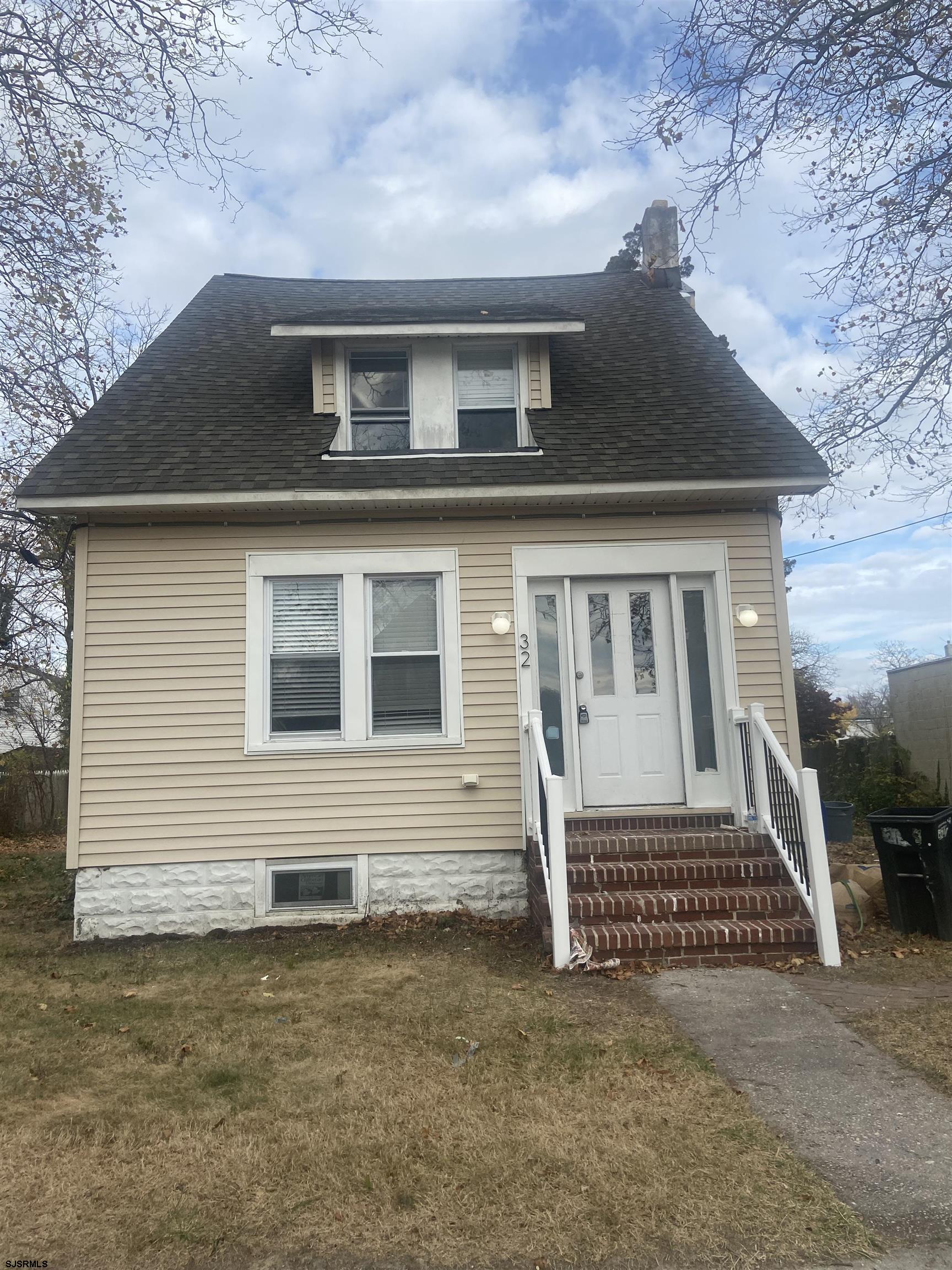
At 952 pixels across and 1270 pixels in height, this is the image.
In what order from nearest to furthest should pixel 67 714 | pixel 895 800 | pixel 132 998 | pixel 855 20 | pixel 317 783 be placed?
pixel 132 998, pixel 855 20, pixel 317 783, pixel 895 800, pixel 67 714

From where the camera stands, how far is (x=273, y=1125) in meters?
3.60

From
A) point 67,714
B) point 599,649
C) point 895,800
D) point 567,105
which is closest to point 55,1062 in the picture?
point 599,649

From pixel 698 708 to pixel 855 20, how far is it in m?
5.37

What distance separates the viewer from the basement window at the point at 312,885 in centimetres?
733

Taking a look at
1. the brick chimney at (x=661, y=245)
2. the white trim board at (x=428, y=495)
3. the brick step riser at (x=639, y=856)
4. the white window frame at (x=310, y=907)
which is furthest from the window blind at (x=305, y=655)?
the brick chimney at (x=661, y=245)

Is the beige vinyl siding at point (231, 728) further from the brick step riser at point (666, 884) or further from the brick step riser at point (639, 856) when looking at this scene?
the brick step riser at point (666, 884)

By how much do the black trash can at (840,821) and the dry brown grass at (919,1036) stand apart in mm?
5702

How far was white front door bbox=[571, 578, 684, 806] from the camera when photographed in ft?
24.7

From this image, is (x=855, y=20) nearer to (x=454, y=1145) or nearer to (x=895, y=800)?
(x=454, y=1145)

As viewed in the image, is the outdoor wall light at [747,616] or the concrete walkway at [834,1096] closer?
the concrete walkway at [834,1096]

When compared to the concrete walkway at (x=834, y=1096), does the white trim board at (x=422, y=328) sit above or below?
above

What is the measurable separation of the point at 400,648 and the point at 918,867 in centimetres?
451

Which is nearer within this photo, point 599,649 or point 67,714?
point 599,649

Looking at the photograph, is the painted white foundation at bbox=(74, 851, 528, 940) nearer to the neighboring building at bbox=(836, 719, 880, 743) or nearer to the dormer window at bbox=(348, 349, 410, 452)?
the dormer window at bbox=(348, 349, 410, 452)
